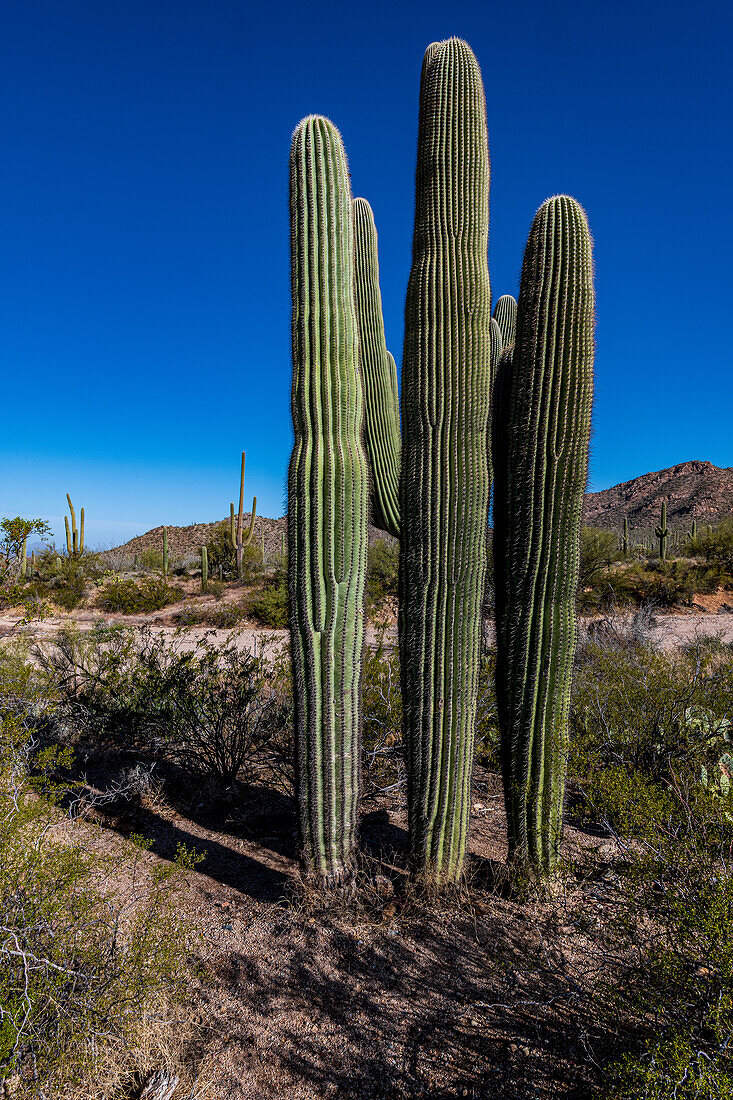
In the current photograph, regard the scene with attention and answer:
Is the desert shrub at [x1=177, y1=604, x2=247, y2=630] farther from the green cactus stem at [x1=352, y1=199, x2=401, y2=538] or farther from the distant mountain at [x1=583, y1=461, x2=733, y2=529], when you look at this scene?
the distant mountain at [x1=583, y1=461, x2=733, y2=529]

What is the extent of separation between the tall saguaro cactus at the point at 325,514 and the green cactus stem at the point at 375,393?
247cm

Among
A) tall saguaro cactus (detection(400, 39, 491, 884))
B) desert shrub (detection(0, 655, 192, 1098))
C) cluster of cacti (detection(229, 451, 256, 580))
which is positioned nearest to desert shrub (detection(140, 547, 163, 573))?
cluster of cacti (detection(229, 451, 256, 580))

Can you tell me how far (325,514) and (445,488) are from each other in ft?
Answer: 2.39

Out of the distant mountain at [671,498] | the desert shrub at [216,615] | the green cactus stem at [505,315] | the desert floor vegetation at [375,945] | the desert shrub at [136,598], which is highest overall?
the distant mountain at [671,498]

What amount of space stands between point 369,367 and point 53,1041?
571cm

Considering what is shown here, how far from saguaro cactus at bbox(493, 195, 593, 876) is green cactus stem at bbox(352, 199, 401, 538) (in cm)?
272

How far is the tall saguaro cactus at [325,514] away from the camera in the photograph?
138 inches

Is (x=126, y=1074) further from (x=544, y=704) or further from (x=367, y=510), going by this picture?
(x=367, y=510)

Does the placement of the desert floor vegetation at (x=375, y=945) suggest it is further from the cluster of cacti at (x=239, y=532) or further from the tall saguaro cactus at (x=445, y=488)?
the cluster of cacti at (x=239, y=532)

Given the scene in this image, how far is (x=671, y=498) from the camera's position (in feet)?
174

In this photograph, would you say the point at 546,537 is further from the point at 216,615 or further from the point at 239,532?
the point at 239,532

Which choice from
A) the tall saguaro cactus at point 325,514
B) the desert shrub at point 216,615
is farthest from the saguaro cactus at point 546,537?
the desert shrub at point 216,615

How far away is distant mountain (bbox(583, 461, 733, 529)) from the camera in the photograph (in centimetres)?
4791

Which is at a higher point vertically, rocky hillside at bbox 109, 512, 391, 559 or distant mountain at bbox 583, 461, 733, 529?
distant mountain at bbox 583, 461, 733, 529
